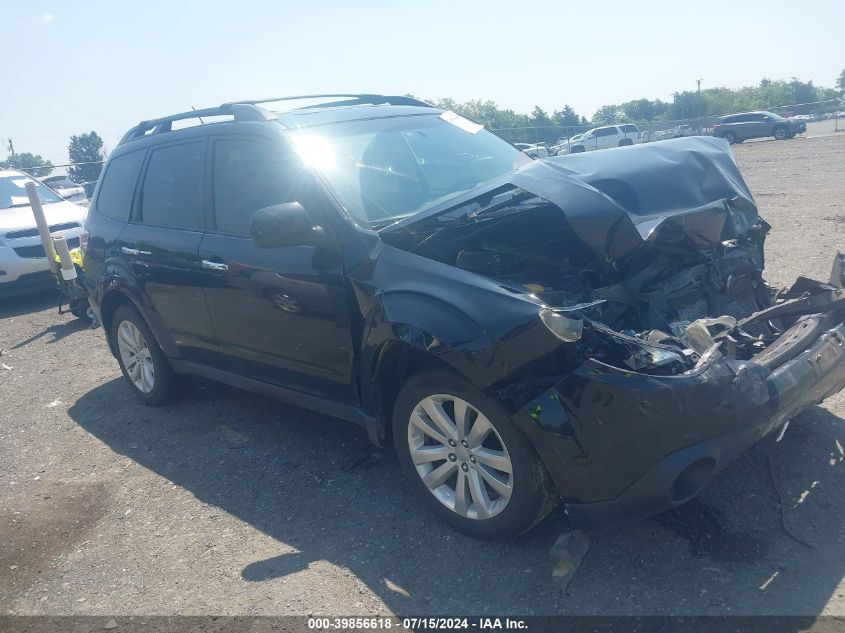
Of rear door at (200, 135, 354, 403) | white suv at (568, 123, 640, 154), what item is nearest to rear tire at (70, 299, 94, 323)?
rear door at (200, 135, 354, 403)

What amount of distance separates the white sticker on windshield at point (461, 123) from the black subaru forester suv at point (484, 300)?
0.02m

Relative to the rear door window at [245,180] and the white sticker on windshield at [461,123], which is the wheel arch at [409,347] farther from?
the white sticker on windshield at [461,123]

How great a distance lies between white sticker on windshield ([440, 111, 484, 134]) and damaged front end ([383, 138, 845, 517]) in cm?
90

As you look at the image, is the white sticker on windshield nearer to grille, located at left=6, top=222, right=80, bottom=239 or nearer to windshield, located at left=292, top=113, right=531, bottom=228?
windshield, located at left=292, top=113, right=531, bottom=228

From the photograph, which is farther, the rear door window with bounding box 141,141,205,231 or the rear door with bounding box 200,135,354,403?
the rear door window with bounding box 141,141,205,231

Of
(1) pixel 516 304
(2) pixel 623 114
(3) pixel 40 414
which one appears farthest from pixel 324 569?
(2) pixel 623 114

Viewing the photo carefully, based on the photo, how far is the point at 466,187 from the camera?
4477 millimetres

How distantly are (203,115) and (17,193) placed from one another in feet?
28.6

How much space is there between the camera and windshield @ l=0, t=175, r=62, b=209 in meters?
11.8

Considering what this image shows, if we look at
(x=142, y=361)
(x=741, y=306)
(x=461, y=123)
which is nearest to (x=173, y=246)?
(x=142, y=361)

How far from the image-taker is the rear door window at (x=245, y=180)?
A: 427cm

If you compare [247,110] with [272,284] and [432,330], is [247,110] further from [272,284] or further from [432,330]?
[432,330]

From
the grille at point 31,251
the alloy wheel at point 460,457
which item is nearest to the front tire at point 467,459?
the alloy wheel at point 460,457

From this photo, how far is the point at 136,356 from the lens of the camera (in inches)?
233
